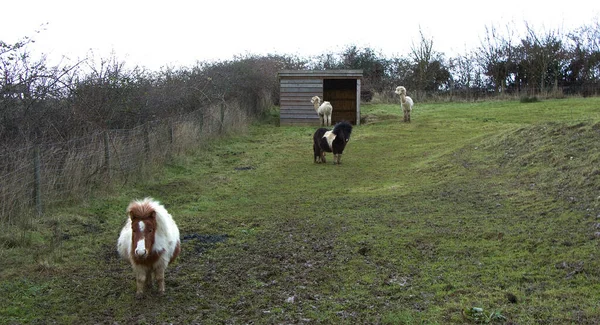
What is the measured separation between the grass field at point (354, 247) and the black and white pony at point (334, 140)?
152 centimetres

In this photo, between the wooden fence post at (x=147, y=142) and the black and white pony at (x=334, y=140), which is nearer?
the wooden fence post at (x=147, y=142)

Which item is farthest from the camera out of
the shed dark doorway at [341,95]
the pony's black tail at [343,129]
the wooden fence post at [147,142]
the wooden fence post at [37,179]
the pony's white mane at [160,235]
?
the shed dark doorway at [341,95]

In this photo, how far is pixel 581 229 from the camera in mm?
6332

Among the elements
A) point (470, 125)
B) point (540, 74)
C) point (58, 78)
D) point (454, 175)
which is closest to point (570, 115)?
point (470, 125)

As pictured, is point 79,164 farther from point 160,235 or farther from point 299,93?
point 299,93

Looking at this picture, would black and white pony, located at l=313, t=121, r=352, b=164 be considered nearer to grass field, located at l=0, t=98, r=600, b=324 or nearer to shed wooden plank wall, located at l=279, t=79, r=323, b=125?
grass field, located at l=0, t=98, r=600, b=324

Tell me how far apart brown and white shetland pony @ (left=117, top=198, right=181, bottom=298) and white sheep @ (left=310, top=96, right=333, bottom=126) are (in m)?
17.6

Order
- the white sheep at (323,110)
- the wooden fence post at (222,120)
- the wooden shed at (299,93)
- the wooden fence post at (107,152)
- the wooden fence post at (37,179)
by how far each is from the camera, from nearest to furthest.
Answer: the wooden fence post at (37,179) → the wooden fence post at (107,152) → the wooden fence post at (222,120) → the white sheep at (323,110) → the wooden shed at (299,93)

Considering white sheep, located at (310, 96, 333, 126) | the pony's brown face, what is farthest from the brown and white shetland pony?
white sheep, located at (310, 96, 333, 126)

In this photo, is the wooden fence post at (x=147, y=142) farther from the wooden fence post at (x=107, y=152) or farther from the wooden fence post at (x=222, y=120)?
the wooden fence post at (x=222, y=120)

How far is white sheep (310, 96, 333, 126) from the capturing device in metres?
23.0

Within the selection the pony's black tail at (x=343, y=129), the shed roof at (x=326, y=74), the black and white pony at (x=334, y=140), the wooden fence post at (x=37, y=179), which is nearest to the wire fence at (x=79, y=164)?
the wooden fence post at (x=37, y=179)

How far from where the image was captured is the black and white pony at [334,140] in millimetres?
14634

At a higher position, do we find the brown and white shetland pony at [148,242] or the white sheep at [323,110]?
the white sheep at [323,110]
